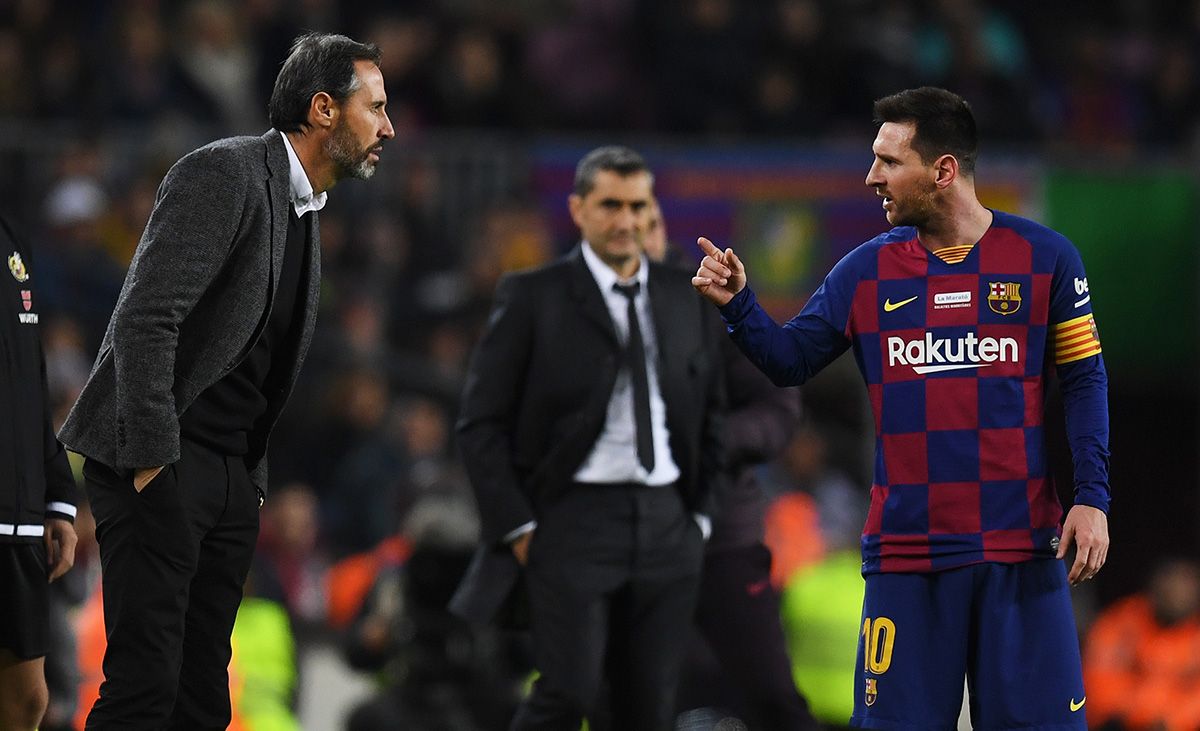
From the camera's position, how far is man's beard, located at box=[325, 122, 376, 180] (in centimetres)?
504

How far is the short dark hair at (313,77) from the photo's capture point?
16.5 feet

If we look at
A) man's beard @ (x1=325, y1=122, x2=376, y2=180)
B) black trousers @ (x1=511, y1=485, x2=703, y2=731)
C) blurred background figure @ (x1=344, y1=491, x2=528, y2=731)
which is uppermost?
man's beard @ (x1=325, y1=122, x2=376, y2=180)

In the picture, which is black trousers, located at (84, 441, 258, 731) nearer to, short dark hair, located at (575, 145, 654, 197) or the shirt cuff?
the shirt cuff

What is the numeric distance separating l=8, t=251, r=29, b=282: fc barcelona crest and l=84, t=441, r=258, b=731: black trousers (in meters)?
0.82

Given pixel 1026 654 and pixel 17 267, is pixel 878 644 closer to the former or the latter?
pixel 1026 654

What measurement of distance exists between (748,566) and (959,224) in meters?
1.96

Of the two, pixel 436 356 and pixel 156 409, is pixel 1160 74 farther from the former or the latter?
pixel 156 409

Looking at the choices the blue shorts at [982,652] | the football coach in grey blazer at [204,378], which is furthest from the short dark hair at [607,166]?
the blue shorts at [982,652]

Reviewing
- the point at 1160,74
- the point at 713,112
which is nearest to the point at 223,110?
the point at 713,112

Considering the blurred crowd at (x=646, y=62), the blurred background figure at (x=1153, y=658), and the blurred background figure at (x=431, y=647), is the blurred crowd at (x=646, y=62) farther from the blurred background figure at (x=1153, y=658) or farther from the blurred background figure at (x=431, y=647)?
the blurred background figure at (x=431, y=647)

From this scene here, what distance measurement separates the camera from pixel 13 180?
36.8 feet

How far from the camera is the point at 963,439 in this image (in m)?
4.94

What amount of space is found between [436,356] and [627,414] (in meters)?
5.64

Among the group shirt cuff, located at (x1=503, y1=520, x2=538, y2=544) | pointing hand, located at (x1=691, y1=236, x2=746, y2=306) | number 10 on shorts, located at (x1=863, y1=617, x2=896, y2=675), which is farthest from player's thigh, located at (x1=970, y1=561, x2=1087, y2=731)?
shirt cuff, located at (x1=503, y1=520, x2=538, y2=544)
